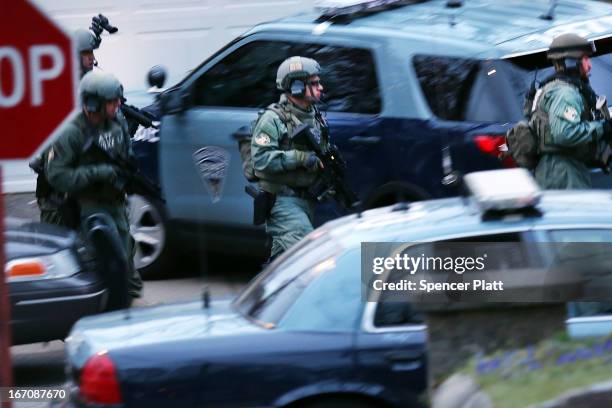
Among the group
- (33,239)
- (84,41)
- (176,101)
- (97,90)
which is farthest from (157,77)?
(33,239)

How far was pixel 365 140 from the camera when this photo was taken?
9258 mm

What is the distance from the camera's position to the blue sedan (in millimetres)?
5707

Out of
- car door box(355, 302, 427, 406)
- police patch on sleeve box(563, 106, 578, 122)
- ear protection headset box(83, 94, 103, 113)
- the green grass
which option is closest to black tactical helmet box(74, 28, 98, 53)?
ear protection headset box(83, 94, 103, 113)

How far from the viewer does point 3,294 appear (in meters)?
5.22

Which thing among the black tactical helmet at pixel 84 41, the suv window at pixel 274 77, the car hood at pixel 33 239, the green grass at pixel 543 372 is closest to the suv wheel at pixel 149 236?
the suv window at pixel 274 77

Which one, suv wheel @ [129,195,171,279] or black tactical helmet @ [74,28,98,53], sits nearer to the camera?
suv wheel @ [129,195,171,279]

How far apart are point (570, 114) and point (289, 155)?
175 cm

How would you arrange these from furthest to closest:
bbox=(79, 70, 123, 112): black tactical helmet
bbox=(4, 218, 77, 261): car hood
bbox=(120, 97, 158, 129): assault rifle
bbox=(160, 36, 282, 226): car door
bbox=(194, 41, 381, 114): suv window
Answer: bbox=(120, 97, 158, 129): assault rifle, bbox=(160, 36, 282, 226): car door, bbox=(194, 41, 381, 114): suv window, bbox=(79, 70, 123, 112): black tactical helmet, bbox=(4, 218, 77, 261): car hood

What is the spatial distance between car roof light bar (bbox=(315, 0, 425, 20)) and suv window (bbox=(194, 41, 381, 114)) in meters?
0.30

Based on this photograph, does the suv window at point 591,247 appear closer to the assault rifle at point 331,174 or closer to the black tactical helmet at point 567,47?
the black tactical helmet at point 567,47

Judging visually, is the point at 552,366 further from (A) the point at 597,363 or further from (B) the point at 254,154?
(B) the point at 254,154

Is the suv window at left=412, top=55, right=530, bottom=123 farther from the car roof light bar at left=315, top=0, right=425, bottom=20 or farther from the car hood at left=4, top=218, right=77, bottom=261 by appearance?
the car hood at left=4, top=218, right=77, bottom=261

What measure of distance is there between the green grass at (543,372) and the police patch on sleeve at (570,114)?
374 cm

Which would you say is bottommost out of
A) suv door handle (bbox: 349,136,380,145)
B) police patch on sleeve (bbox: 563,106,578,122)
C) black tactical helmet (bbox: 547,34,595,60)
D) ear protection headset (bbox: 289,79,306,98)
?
suv door handle (bbox: 349,136,380,145)
